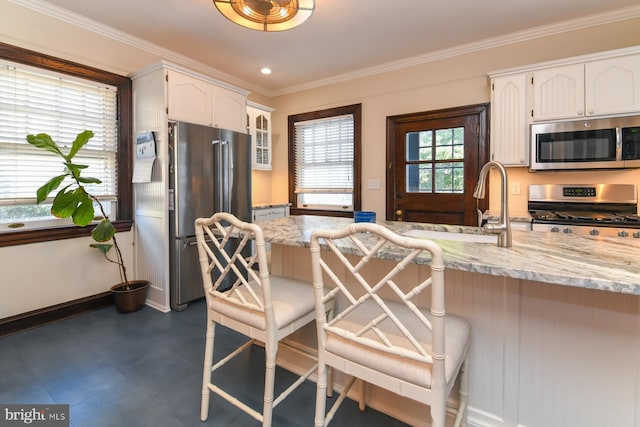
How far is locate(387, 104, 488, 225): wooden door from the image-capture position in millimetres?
3367

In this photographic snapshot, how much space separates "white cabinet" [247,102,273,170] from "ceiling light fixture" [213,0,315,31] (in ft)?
7.20

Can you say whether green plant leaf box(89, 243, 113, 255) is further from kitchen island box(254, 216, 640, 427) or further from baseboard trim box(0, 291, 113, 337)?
kitchen island box(254, 216, 640, 427)

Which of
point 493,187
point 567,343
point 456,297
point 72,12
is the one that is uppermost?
point 72,12

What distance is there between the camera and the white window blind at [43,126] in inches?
97.4

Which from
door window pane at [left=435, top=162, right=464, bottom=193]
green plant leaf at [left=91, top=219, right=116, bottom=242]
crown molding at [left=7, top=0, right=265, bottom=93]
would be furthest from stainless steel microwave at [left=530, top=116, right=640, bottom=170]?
green plant leaf at [left=91, top=219, right=116, bottom=242]

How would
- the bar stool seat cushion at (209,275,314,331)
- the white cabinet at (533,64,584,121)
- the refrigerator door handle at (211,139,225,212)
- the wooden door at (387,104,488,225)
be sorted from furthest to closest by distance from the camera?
the wooden door at (387,104,488,225), the refrigerator door handle at (211,139,225,212), the white cabinet at (533,64,584,121), the bar stool seat cushion at (209,275,314,331)

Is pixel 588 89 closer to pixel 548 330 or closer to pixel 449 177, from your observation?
pixel 449 177

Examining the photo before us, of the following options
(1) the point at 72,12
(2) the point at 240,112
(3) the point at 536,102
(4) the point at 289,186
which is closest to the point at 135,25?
(1) the point at 72,12

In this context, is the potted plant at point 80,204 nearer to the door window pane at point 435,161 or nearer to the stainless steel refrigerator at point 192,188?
the stainless steel refrigerator at point 192,188

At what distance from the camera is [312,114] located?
14.8 ft

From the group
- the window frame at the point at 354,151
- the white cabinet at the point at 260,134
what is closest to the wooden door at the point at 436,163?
the window frame at the point at 354,151

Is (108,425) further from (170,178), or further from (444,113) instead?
(444,113)

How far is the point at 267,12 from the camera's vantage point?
6.40 ft

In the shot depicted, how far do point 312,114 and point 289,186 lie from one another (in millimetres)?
1119
